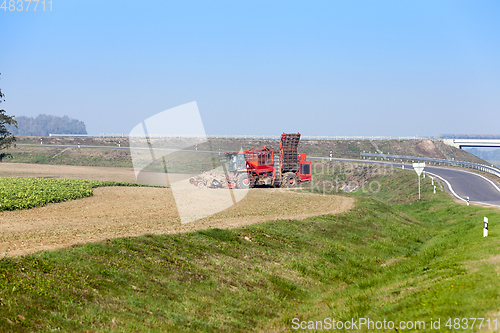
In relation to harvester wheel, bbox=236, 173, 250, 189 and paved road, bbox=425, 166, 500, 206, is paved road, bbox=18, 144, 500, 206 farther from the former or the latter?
harvester wheel, bbox=236, 173, 250, 189

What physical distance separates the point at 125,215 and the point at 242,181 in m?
16.8

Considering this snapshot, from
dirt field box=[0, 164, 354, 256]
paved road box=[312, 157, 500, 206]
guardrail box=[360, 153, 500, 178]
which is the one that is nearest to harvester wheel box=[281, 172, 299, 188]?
dirt field box=[0, 164, 354, 256]

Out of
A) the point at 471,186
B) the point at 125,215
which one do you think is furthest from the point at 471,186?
the point at 125,215

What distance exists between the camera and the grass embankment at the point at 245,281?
9.57m

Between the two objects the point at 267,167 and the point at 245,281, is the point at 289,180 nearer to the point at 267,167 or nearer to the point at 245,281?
the point at 267,167

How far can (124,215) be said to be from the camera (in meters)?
23.0

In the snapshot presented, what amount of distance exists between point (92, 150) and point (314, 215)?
6737 centimetres

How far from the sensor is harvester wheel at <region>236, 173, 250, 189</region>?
1507 inches

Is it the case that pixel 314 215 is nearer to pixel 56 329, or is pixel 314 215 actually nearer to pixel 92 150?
pixel 56 329

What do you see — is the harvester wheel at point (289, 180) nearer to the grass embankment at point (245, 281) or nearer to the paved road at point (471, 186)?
the paved road at point (471, 186)

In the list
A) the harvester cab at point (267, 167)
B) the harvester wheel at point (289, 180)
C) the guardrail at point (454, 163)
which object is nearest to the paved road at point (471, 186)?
the guardrail at point (454, 163)

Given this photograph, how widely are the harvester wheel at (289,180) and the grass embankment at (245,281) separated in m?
17.1

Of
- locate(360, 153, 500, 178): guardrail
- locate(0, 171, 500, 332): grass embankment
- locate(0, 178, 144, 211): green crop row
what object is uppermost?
locate(360, 153, 500, 178): guardrail

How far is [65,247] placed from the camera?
13773 mm
